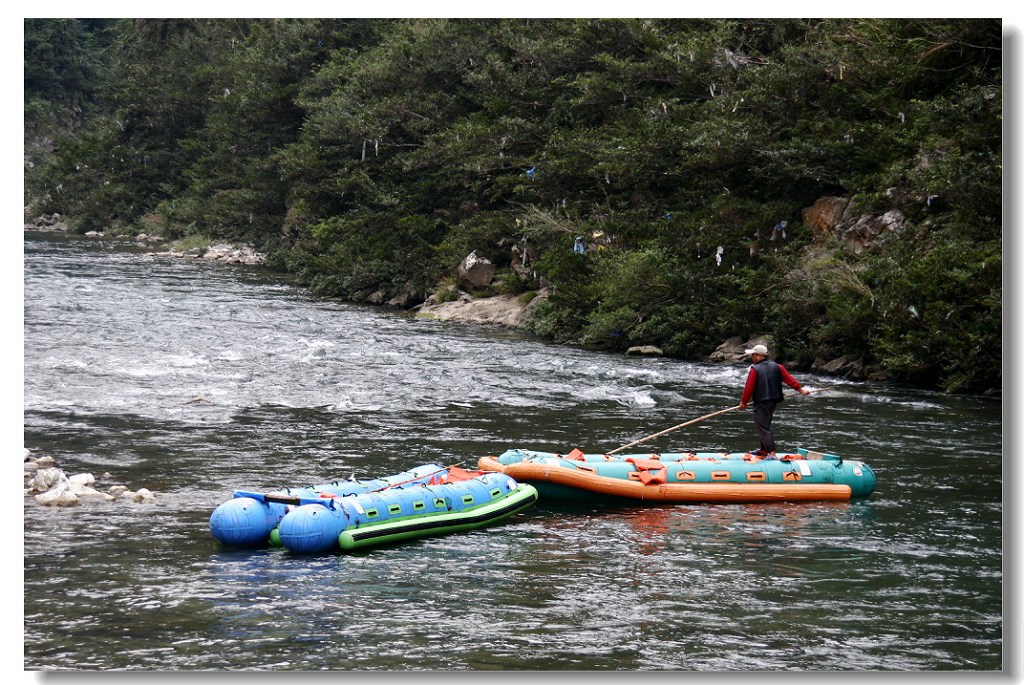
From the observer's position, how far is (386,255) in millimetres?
31484

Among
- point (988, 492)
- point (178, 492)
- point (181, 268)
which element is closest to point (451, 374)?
point (178, 492)

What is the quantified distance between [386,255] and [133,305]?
26.9 ft

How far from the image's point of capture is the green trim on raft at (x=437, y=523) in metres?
9.32

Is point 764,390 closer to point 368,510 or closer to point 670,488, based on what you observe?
point 670,488

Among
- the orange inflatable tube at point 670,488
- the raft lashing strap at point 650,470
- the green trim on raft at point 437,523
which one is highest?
the raft lashing strap at point 650,470

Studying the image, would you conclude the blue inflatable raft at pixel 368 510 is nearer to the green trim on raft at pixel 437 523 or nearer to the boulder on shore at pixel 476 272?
the green trim on raft at pixel 437 523

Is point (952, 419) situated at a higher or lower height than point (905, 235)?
lower

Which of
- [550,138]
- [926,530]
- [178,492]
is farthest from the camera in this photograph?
[550,138]

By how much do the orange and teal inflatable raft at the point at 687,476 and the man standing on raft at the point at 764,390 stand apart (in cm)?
26

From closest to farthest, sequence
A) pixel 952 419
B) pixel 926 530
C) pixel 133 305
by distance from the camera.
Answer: pixel 926 530 < pixel 952 419 < pixel 133 305

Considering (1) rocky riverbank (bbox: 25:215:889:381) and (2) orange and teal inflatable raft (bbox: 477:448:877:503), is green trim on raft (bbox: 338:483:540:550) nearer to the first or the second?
(2) orange and teal inflatable raft (bbox: 477:448:877:503)

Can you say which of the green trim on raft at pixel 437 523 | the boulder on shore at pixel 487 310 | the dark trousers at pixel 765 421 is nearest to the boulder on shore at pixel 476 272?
the boulder on shore at pixel 487 310

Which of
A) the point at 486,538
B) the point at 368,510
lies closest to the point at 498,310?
the point at 486,538

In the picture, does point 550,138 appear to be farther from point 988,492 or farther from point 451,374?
point 988,492
